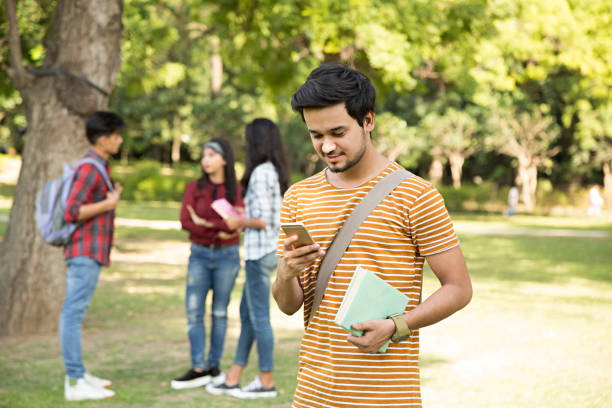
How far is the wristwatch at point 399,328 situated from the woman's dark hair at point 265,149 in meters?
3.63

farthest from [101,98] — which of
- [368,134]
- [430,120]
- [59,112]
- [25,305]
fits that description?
[430,120]

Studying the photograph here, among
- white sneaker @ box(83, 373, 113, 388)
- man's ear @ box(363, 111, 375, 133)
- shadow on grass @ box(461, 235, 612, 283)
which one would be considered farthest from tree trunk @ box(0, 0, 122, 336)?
shadow on grass @ box(461, 235, 612, 283)

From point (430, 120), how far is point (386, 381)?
136 feet

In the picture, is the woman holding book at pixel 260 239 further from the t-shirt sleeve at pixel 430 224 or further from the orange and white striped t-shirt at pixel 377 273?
the t-shirt sleeve at pixel 430 224

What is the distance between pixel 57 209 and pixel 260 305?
5.55 feet

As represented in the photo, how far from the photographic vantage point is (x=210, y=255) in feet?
20.4

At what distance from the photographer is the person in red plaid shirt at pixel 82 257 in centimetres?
590

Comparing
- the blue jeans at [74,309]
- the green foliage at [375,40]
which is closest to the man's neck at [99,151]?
the blue jeans at [74,309]

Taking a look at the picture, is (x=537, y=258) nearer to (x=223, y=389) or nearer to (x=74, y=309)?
(x=223, y=389)

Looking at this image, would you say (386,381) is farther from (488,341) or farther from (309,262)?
(488,341)

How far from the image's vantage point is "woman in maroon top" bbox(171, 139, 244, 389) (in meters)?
6.23

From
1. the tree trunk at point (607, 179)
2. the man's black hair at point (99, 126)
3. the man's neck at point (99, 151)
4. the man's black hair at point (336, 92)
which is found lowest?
the man's black hair at point (336, 92)

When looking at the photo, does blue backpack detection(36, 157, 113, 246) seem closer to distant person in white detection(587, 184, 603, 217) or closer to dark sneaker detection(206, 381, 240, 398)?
dark sneaker detection(206, 381, 240, 398)

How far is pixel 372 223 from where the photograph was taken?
252 cm
